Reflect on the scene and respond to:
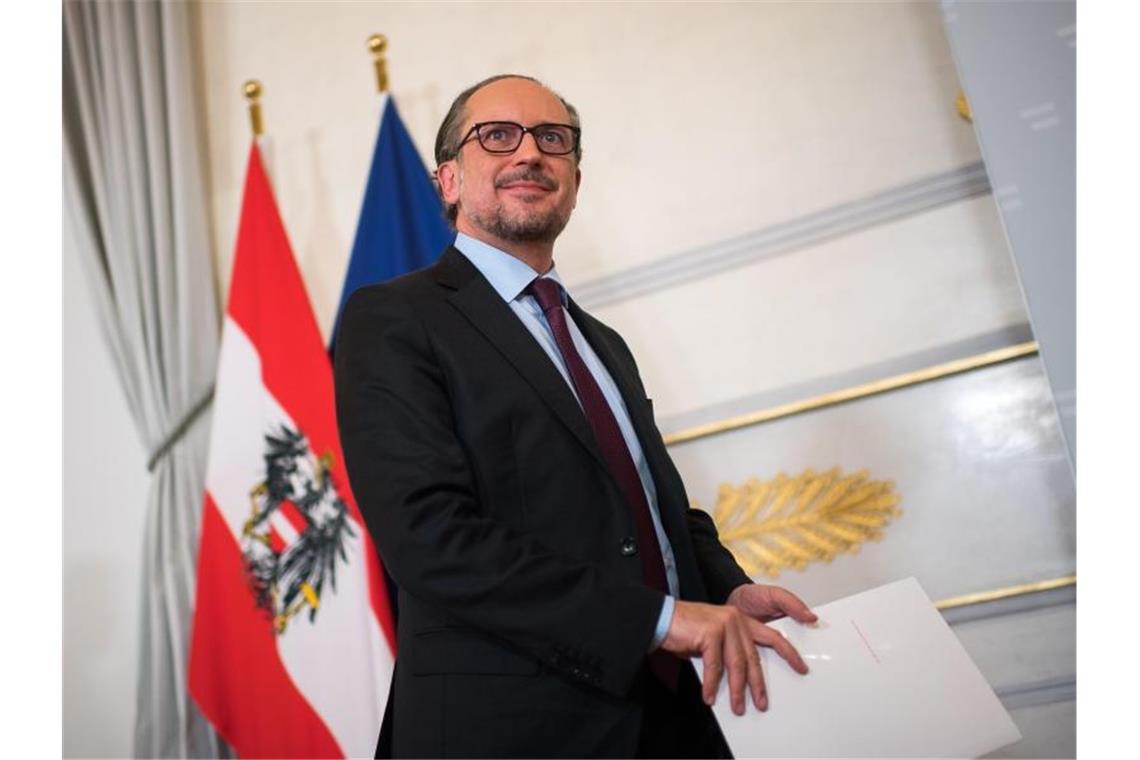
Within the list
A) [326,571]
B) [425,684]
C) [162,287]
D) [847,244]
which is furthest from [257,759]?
[847,244]

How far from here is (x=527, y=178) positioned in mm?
1753

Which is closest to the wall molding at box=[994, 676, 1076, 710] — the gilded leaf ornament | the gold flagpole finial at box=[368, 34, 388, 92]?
the gilded leaf ornament

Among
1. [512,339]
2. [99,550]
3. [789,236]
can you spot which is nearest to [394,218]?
[789,236]

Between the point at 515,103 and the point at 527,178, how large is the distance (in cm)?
15

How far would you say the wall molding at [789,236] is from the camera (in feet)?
9.87

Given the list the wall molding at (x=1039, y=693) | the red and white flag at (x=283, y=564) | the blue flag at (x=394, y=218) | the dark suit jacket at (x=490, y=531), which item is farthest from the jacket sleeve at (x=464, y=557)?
the blue flag at (x=394, y=218)

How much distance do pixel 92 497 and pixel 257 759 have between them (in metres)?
1.24

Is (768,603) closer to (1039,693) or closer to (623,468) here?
(623,468)

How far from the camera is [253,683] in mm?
3279

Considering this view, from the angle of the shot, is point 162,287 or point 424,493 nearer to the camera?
point 424,493

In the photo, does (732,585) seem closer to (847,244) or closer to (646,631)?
(646,631)

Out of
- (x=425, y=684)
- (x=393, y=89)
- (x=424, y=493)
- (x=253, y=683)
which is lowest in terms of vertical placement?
(x=253, y=683)
